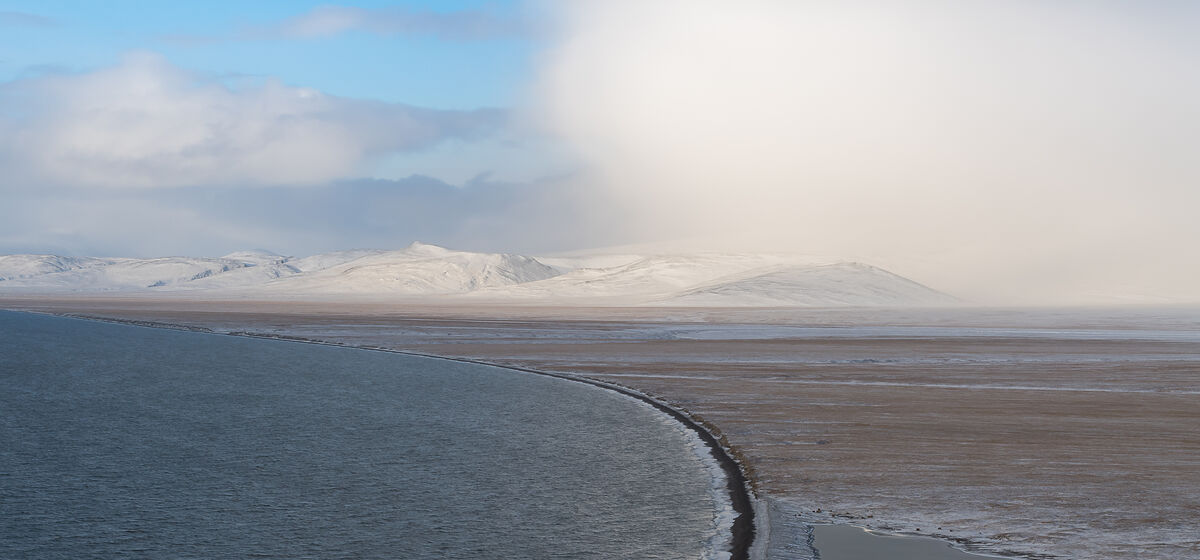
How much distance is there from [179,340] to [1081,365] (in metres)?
48.3

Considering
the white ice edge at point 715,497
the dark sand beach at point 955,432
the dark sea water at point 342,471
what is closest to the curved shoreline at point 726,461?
the white ice edge at point 715,497

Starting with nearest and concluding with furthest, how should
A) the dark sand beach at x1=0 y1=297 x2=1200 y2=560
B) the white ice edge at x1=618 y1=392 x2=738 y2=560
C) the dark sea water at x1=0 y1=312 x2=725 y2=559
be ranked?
1. the white ice edge at x1=618 y1=392 x2=738 y2=560
2. the dark sea water at x1=0 y1=312 x2=725 y2=559
3. the dark sand beach at x1=0 y1=297 x2=1200 y2=560

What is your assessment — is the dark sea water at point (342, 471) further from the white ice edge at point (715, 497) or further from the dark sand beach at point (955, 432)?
the dark sand beach at point (955, 432)

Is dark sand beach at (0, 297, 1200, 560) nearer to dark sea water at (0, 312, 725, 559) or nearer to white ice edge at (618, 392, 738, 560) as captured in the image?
white ice edge at (618, 392, 738, 560)

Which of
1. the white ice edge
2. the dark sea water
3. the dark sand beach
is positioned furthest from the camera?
the dark sand beach

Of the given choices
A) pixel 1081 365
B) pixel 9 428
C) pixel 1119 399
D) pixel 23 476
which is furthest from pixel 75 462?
pixel 1081 365

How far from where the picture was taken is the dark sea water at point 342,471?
47.2 feet

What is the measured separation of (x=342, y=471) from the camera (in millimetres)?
19578

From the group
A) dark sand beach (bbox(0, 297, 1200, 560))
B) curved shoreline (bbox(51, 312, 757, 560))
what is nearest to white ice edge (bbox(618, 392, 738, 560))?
curved shoreline (bbox(51, 312, 757, 560))

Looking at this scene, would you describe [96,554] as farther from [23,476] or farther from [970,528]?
[970,528]

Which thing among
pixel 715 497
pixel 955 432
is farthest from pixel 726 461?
pixel 955 432

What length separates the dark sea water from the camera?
1438cm

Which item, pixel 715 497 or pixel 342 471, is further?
pixel 342 471

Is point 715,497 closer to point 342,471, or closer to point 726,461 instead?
point 726,461
